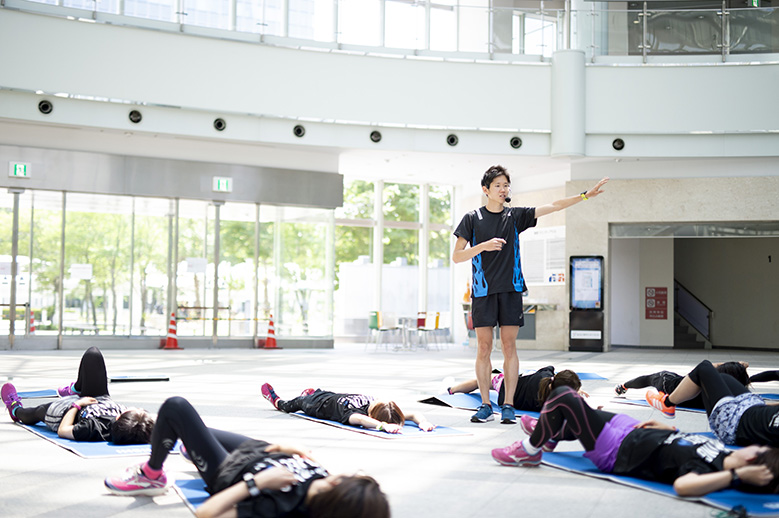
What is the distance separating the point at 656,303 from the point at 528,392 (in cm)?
1267

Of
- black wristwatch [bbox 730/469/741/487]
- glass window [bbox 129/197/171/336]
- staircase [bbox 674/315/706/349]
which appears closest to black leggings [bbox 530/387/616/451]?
black wristwatch [bbox 730/469/741/487]

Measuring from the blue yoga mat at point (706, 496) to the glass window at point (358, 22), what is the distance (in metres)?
11.6

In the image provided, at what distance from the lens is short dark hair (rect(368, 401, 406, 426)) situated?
4879mm

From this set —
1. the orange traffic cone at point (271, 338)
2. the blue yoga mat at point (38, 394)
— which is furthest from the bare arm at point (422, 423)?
the orange traffic cone at point (271, 338)

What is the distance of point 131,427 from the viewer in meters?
4.24

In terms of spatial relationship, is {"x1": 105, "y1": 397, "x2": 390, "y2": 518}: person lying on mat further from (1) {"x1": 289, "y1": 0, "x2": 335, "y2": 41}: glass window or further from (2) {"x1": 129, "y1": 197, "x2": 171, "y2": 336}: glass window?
(1) {"x1": 289, "y1": 0, "x2": 335, "y2": 41}: glass window

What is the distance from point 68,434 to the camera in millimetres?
4426

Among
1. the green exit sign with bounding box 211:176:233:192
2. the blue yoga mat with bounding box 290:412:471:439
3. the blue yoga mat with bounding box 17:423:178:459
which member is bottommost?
the blue yoga mat with bounding box 290:412:471:439

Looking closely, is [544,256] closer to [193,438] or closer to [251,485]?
[193,438]

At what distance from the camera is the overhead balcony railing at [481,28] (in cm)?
1394

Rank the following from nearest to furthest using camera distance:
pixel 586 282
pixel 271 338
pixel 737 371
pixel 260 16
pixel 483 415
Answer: pixel 483 415
pixel 737 371
pixel 260 16
pixel 271 338
pixel 586 282

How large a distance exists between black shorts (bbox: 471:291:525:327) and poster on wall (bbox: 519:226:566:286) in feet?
33.8

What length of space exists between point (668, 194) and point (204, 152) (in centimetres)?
903

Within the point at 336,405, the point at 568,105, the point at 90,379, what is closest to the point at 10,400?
the point at 90,379
